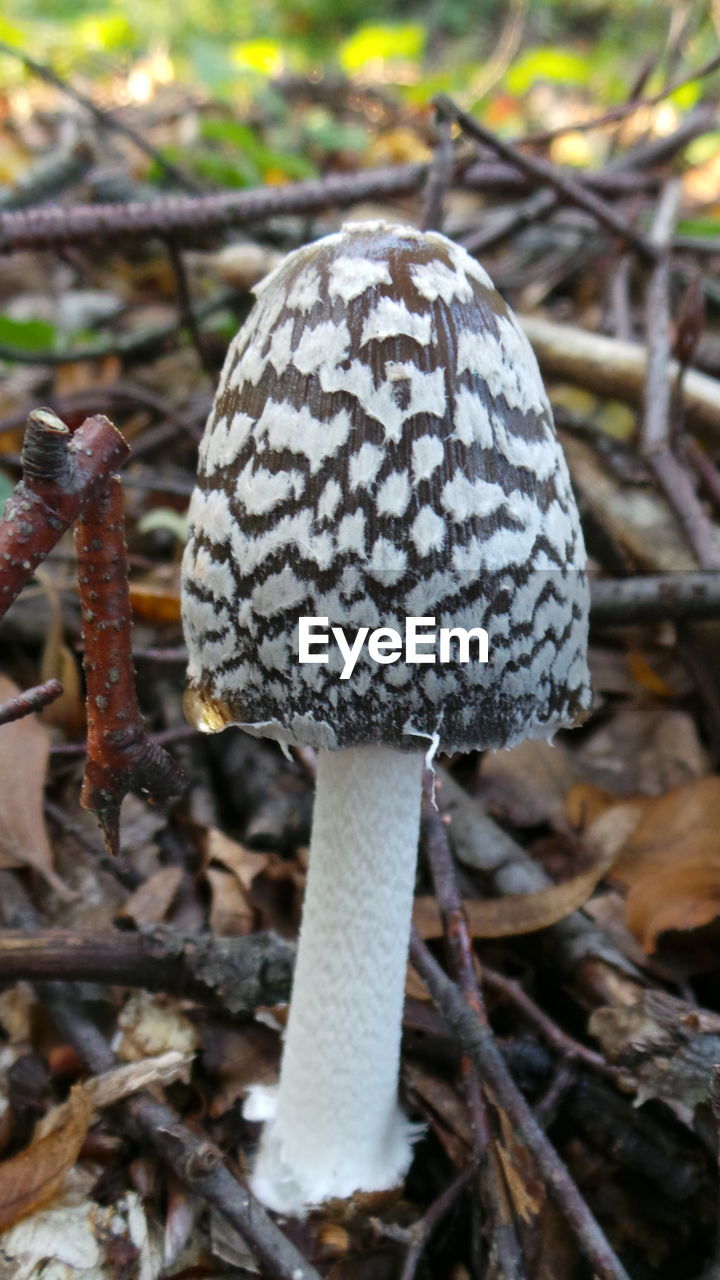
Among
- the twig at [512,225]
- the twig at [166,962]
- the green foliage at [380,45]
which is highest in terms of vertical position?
the green foliage at [380,45]

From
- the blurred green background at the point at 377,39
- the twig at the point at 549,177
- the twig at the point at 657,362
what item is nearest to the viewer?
the twig at the point at 549,177

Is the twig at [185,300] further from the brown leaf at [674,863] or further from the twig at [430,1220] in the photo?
the twig at [430,1220]

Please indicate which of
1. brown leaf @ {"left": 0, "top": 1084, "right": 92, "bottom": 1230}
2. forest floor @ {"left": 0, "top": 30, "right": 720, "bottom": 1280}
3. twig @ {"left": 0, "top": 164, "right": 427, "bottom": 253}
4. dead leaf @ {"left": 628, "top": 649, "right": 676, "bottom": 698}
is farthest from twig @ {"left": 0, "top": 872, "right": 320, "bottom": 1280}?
twig @ {"left": 0, "top": 164, "right": 427, "bottom": 253}

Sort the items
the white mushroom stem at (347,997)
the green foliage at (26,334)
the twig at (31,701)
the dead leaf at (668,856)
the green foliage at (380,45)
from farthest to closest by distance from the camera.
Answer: the green foliage at (380,45) → the green foliage at (26,334) → the dead leaf at (668,856) → the white mushroom stem at (347,997) → the twig at (31,701)

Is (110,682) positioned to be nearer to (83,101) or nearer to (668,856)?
(668,856)

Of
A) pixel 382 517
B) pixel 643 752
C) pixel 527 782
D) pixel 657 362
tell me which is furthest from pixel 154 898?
pixel 657 362

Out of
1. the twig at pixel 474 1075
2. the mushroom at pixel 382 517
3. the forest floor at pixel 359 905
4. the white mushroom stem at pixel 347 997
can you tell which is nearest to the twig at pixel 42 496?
the forest floor at pixel 359 905

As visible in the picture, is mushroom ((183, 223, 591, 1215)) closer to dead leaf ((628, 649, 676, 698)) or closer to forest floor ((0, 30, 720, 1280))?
forest floor ((0, 30, 720, 1280))

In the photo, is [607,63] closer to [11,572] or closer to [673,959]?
[673,959]
